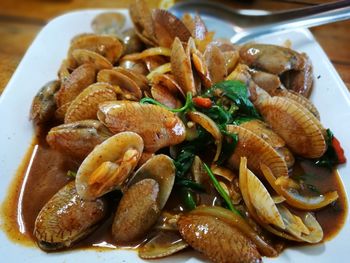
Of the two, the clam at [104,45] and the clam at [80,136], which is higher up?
the clam at [104,45]

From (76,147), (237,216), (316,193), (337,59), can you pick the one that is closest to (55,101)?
(76,147)

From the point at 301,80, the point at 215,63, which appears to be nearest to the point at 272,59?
the point at 301,80

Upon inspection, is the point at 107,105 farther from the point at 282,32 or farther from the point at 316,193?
the point at 282,32

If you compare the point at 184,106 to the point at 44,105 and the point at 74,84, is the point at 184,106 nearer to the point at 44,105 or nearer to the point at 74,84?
the point at 74,84

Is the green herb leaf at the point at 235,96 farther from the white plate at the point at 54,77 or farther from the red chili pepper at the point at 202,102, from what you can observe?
the white plate at the point at 54,77

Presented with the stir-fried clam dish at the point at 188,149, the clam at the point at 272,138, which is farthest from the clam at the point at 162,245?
→ the clam at the point at 272,138

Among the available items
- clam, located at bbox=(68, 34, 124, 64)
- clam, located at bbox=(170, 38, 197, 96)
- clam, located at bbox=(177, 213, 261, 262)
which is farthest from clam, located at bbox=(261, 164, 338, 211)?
clam, located at bbox=(68, 34, 124, 64)

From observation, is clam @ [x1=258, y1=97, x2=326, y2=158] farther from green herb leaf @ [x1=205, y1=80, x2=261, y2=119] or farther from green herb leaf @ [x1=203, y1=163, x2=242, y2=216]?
green herb leaf @ [x1=203, y1=163, x2=242, y2=216]
